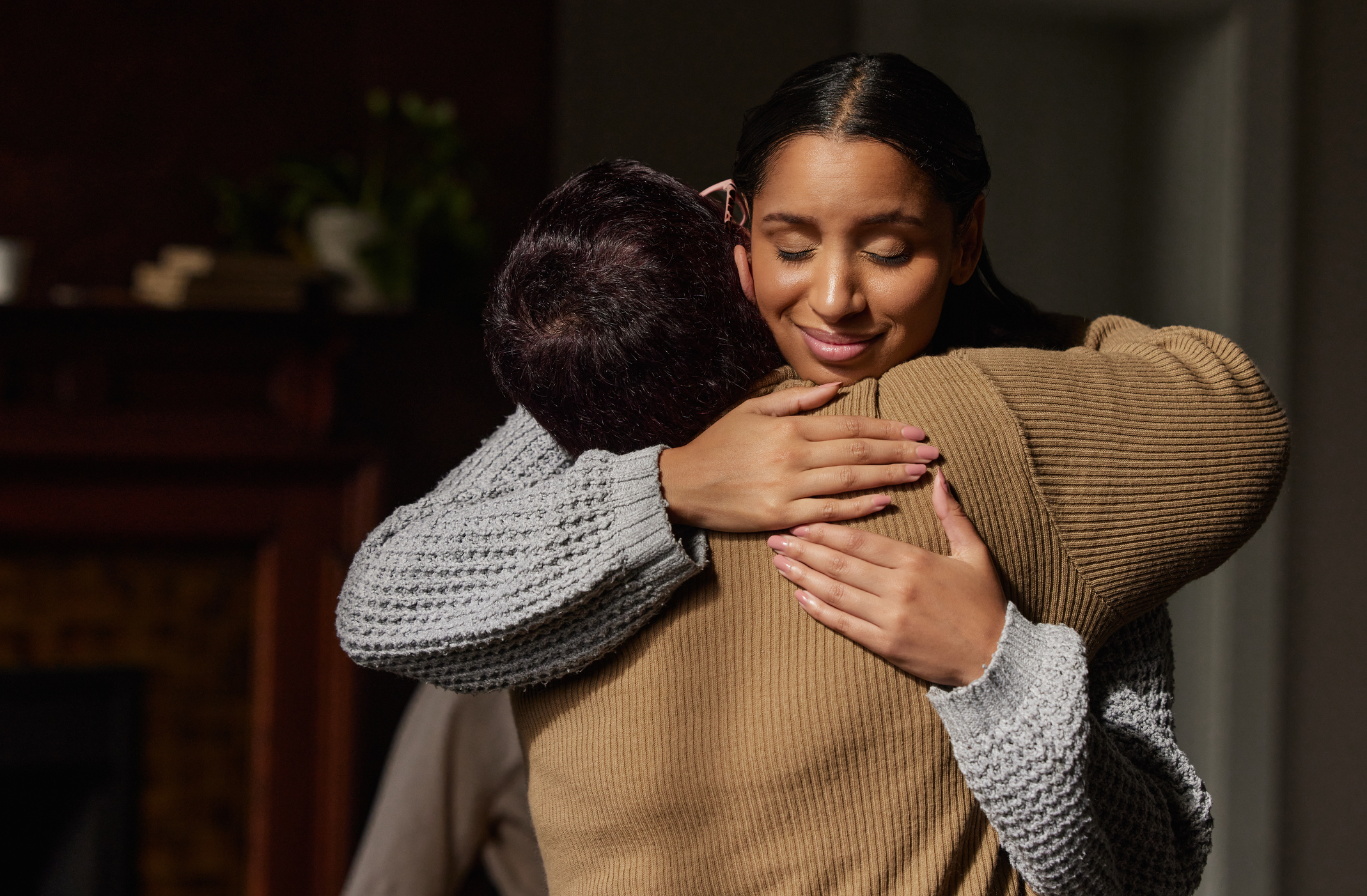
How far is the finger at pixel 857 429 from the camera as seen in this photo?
81 centimetres

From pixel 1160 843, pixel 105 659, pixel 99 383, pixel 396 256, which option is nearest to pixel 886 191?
pixel 1160 843

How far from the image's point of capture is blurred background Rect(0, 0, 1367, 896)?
2.31 meters

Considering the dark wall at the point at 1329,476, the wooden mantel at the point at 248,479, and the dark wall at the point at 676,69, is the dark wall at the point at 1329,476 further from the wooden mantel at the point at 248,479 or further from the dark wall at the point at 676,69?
the wooden mantel at the point at 248,479

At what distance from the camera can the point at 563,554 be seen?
0.86 metres

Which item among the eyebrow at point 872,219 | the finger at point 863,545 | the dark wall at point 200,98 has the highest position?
the dark wall at point 200,98

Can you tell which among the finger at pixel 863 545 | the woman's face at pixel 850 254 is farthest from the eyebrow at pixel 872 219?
the finger at pixel 863 545

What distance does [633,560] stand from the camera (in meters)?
0.83

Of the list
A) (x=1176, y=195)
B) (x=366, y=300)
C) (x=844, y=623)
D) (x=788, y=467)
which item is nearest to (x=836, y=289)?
(x=788, y=467)

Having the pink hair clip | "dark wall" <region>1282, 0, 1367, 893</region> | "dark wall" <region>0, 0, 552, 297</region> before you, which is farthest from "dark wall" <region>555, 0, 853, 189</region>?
the pink hair clip

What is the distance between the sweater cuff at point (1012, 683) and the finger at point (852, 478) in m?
0.12

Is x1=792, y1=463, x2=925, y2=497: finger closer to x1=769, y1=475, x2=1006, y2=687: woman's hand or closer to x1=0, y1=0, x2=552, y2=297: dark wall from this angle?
x1=769, y1=475, x2=1006, y2=687: woman's hand

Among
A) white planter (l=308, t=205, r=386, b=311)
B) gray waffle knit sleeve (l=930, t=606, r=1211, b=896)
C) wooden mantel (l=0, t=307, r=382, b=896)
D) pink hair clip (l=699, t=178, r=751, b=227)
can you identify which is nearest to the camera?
gray waffle knit sleeve (l=930, t=606, r=1211, b=896)

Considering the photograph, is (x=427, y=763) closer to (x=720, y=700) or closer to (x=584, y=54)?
(x=720, y=700)

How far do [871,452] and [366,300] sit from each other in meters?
1.84
